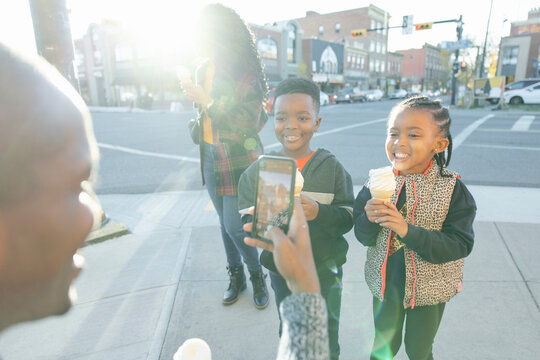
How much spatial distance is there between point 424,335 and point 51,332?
2.43 m

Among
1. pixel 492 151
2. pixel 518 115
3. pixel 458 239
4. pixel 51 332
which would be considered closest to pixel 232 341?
pixel 51 332

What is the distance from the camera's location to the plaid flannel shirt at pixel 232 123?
7.89 ft

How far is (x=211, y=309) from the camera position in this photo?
2637mm

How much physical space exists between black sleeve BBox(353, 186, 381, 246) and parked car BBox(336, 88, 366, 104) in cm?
3368

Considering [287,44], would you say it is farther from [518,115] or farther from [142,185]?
[142,185]

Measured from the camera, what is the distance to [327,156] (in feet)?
6.16

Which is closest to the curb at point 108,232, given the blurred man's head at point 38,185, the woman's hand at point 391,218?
the woman's hand at point 391,218

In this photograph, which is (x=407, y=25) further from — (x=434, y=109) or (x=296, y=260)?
(x=296, y=260)

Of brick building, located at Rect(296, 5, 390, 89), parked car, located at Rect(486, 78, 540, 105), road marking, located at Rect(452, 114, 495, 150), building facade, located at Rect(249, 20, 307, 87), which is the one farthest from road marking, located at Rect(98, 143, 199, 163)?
brick building, located at Rect(296, 5, 390, 89)

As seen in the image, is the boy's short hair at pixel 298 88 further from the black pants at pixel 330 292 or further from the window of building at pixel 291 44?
the window of building at pixel 291 44

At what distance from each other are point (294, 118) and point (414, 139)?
0.61 meters

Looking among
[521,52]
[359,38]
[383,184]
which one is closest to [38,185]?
[383,184]

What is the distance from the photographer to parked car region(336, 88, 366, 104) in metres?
34.0

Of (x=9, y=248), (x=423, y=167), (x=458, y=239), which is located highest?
(x=9, y=248)
